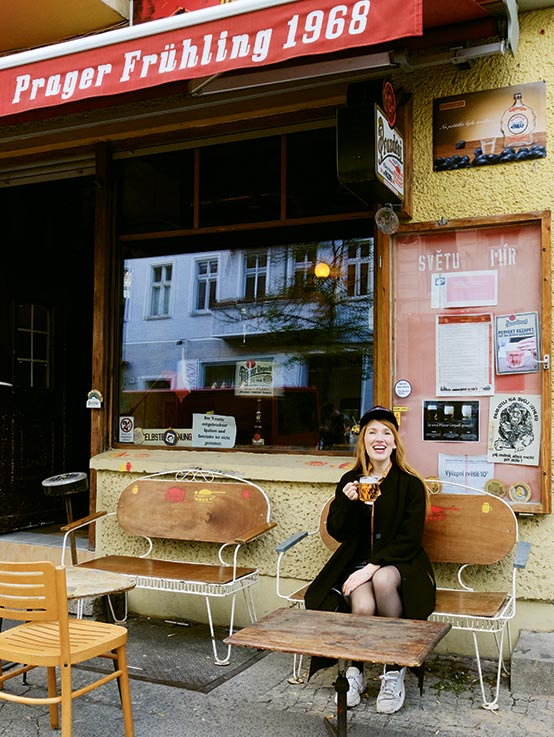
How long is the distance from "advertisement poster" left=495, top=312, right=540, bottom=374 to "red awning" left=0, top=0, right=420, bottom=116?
175cm

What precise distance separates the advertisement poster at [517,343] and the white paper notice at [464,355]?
6cm

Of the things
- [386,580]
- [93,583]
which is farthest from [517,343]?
[93,583]

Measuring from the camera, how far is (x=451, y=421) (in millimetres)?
4605

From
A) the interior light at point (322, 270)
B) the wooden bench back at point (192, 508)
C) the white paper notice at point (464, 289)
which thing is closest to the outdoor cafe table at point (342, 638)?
the wooden bench back at point (192, 508)

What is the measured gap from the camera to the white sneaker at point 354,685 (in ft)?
12.1

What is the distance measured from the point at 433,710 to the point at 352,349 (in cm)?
232

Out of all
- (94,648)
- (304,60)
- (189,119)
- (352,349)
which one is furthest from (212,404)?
(94,648)

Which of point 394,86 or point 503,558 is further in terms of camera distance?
point 394,86

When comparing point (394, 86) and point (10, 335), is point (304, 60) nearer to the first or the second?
point (394, 86)

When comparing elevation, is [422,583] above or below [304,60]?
below

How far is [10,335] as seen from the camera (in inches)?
268

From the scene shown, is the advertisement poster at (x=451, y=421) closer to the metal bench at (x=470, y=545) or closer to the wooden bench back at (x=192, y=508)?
the metal bench at (x=470, y=545)

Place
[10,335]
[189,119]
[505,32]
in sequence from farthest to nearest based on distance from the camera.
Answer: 1. [10,335]
2. [189,119]
3. [505,32]

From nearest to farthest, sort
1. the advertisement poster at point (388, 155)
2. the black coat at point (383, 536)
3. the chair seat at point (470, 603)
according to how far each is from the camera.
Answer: the chair seat at point (470, 603) → the black coat at point (383, 536) → the advertisement poster at point (388, 155)
